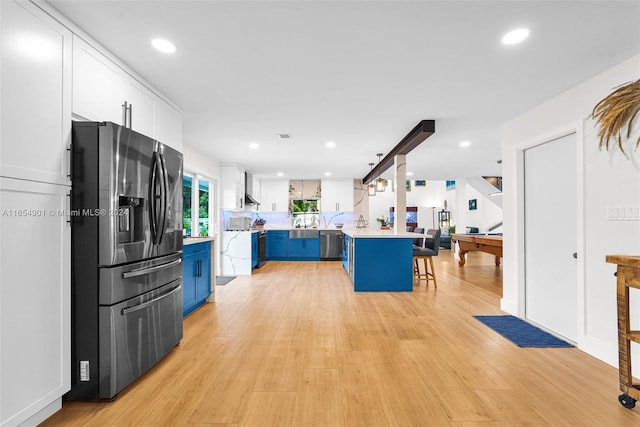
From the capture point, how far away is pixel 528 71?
8.45 feet

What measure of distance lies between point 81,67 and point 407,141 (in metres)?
3.78

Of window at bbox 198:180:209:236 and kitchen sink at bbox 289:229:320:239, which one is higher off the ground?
window at bbox 198:180:209:236

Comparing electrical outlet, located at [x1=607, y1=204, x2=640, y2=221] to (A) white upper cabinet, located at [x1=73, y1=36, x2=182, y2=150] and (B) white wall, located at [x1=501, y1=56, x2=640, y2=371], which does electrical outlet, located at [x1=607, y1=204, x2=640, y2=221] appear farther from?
(A) white upper cabinet, located at [x1=73, y1=36, x2=182, y2=150]

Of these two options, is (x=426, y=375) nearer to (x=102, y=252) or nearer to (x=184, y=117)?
(x=102, y=252)

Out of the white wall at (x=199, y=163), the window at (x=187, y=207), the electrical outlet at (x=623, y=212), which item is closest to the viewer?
the electrical outlet at (x=623, y=212)

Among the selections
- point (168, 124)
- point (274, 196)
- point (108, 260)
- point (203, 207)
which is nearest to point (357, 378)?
point (108, 260)

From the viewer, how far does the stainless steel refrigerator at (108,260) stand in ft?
6.35

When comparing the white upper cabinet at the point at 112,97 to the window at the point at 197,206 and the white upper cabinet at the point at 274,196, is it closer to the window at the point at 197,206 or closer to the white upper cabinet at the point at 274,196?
the window at the point at 197,206

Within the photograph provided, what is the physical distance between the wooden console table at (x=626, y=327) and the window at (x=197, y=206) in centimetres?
509

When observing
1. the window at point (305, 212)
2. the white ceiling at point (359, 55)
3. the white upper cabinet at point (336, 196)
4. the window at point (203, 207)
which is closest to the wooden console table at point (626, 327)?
the white ceiling at point (359, 55)

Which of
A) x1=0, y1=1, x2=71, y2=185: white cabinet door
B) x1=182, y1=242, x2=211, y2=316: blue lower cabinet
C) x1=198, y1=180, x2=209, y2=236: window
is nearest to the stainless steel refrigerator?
x1=0, y1=1, x2=71, y2=185: white cabinet door

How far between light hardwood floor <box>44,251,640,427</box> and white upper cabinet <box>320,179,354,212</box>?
5.29 metres

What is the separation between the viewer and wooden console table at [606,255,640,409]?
1876mm

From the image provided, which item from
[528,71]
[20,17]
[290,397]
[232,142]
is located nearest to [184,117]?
[232,142]
